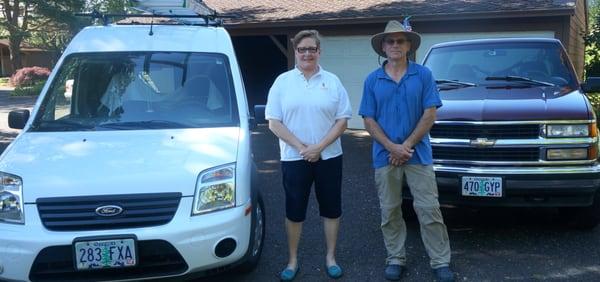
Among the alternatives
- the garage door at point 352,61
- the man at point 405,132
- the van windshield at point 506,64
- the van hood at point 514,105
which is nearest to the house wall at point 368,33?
the garage door at point 352,61

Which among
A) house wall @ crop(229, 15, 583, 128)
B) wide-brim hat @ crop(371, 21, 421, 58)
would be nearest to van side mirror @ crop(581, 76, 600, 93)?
wide-brim hat @ crop(371, 21, 421, 58)

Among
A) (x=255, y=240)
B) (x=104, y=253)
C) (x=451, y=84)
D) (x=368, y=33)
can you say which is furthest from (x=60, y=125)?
(x=368, y=33)

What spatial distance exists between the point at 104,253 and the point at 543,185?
3.32m

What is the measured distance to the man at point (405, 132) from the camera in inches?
156

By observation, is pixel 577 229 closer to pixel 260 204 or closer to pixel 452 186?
pixel 452 186

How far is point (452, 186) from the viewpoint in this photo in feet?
15.2

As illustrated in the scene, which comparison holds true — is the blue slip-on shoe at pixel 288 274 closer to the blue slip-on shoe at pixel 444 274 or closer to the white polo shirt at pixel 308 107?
the white polo shirt at pixel 308 107

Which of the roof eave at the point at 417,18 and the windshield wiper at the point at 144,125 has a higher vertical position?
the roof eave at the point at 417,18

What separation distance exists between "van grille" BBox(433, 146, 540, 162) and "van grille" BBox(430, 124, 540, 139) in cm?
11

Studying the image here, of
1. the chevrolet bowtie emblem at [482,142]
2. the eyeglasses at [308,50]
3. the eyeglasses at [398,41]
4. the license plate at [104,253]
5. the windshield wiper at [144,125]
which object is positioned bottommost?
the license plate at [104,253]

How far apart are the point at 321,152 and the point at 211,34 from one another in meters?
1.78

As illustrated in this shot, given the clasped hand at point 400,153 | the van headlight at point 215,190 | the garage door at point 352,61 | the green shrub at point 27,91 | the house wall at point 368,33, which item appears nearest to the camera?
the van headlight at point 215,190

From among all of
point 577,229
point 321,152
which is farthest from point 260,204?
point 577,229

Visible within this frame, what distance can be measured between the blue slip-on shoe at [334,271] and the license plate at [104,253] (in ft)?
A: 5.07
